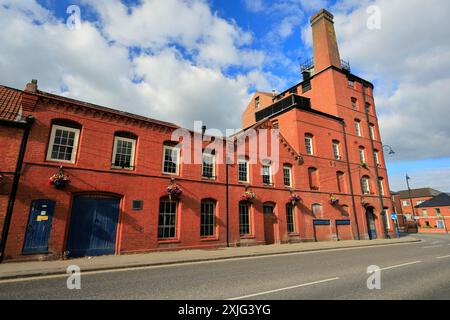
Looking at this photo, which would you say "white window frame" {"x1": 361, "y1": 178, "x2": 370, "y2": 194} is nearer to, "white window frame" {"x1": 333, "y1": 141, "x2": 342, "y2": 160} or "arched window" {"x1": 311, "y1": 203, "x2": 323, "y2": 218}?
"white window frame" {"x1": 333, "y1": 141, "x2": 342, "y2": 160}

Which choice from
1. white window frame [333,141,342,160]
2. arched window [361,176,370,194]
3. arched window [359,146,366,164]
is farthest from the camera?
arched window [359,146,366,164]

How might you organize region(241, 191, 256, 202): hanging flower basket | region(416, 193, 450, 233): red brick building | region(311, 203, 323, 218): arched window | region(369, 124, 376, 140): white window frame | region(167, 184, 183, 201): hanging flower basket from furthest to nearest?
region(416, 193, 450, 233): red brick building, region(369, 124, 376, 140): white window frame, region(311, 203, 323, 218): arched window, region(241, 191, 256, 202): hanging flower basket, region(167, 184, 183, 201): hanging flower basket

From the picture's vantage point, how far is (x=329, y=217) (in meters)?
21.9

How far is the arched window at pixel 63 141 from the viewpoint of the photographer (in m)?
12.0

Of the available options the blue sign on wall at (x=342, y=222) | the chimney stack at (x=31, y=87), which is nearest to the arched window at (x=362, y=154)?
the blue sign on wall at (x=342, y=222)

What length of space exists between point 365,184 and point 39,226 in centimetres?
2910

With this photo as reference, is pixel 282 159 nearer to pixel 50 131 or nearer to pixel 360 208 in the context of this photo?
pixel 360 208

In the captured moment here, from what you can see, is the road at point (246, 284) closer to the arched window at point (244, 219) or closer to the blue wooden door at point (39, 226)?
the blue wooden door at point (39, 226)

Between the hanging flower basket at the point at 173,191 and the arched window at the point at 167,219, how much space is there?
1.35 ft

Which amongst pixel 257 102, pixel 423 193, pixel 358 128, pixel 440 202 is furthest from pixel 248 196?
pixel 423 193

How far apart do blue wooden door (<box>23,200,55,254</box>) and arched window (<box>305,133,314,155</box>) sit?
20222 millimetres

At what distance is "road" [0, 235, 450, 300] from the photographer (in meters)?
5.70

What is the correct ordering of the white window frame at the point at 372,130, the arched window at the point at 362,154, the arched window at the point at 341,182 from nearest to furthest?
the arched window at the point at 341,182 < the arched window at the point at 362,154 < the white window frame at the point at 372,130

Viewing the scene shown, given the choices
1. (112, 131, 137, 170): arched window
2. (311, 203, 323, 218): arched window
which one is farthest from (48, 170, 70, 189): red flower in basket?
(311, 203, 323, 218): arched window
